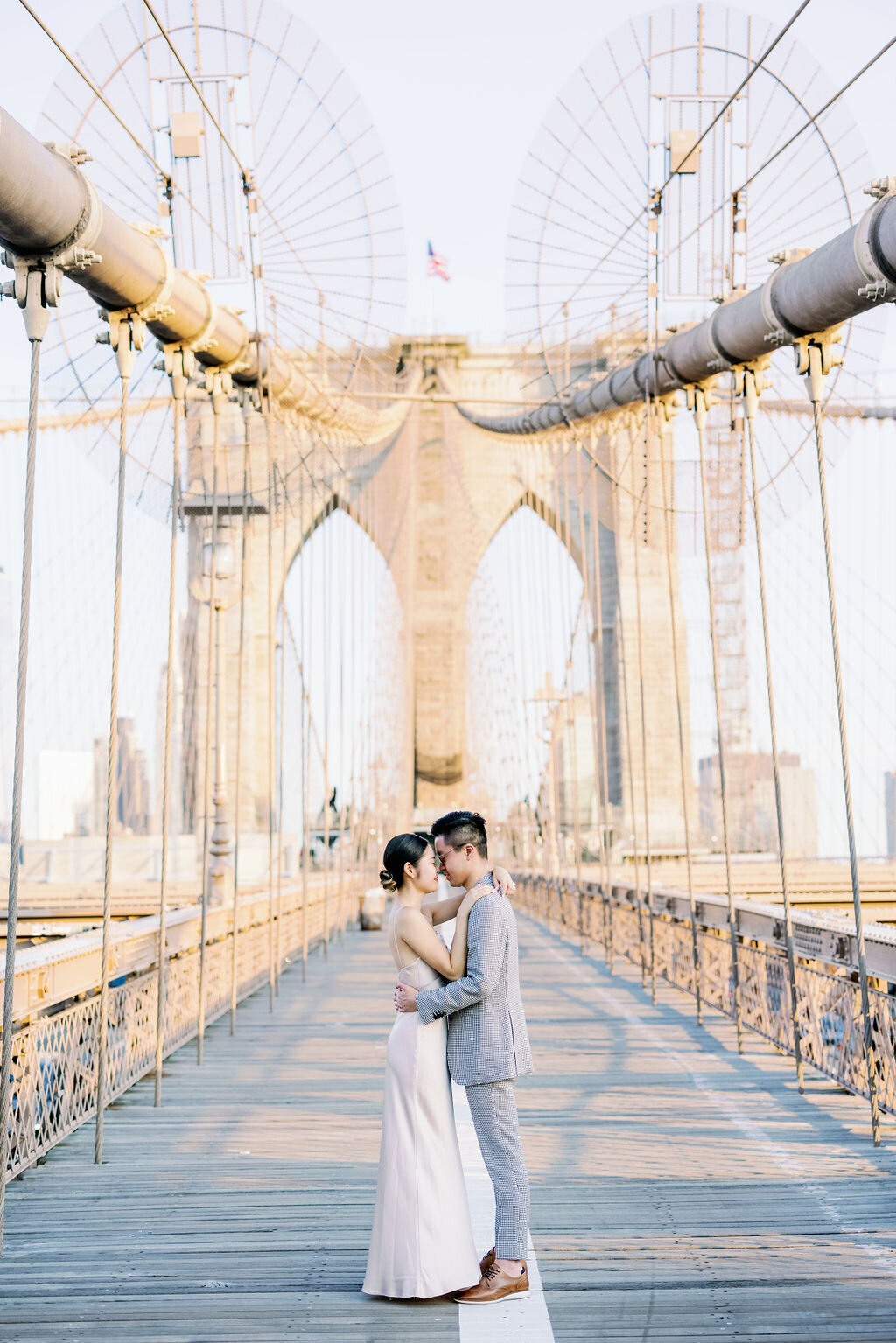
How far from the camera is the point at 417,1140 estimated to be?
10.7 ft

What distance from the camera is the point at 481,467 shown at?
3388 cm

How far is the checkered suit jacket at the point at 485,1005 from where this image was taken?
3.28 m

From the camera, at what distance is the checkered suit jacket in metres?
3.28

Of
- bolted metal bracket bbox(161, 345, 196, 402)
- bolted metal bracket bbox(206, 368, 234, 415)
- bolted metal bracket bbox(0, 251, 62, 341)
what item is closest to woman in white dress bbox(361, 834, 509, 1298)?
bolted metal bracket bbox(0, 251, 62, 341)

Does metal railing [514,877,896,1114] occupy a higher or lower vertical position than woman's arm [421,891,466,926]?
lower

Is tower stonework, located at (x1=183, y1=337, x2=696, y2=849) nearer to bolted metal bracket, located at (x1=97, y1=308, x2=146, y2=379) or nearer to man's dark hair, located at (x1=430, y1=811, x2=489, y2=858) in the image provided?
bolted metal bracket, located at (x1=97, y1=308, x2=146, y2=379)

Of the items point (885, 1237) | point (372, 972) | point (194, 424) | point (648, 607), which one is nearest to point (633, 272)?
point (194, 424)

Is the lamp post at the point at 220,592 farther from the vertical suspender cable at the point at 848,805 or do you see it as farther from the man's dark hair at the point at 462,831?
the man's dark hair at the point at 462,831

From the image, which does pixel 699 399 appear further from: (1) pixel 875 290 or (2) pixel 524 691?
(2) pixel 524 691

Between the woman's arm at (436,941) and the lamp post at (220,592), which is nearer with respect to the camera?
the woman's arm at (436,941)

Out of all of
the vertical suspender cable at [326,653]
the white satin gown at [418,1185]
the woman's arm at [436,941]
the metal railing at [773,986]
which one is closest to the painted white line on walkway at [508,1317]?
the white satin gown at [418,1185]

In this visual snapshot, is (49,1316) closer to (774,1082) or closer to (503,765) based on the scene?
(774,1082)

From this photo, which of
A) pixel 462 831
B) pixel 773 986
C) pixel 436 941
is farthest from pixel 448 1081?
pixel 773 986

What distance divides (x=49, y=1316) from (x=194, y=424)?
9.79 metres
